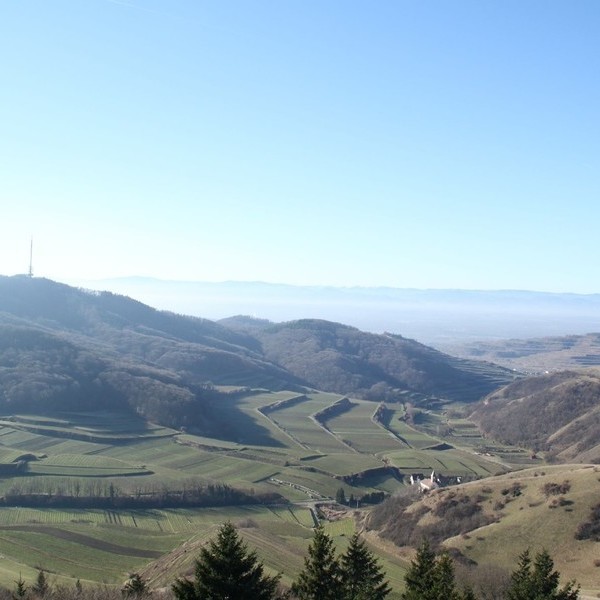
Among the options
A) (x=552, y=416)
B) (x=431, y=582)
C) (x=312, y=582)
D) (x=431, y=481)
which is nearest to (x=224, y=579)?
(x=312, y=582)

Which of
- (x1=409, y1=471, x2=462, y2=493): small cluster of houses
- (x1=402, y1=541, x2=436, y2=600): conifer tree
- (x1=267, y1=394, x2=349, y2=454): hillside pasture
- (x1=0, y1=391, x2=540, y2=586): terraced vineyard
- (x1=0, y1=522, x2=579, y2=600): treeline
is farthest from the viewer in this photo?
(x1=267, y1=394, x2=349, y2=454): hillside pasture

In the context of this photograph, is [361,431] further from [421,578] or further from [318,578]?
[318,578]

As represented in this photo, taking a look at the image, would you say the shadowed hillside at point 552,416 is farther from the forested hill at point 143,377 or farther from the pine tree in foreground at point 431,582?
the pine tree in foreground at point 431,582

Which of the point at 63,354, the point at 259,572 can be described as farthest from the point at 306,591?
the point at 63,354

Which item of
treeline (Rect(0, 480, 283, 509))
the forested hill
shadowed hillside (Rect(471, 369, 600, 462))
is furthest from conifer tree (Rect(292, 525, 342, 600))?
the forested hill

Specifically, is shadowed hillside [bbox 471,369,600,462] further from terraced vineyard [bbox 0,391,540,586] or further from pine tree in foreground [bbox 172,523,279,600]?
pine tree in foreground [bbox 172,523,279,600]

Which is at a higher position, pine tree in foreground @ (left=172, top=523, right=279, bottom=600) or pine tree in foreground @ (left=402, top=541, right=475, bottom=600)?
pine tree in foreground @ (left=172, top=523, right=279, bottom=600)
